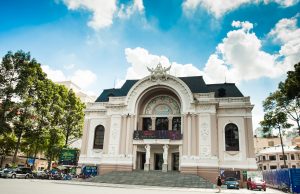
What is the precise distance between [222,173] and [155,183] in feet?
28.2

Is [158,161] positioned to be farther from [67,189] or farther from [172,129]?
[67,189]

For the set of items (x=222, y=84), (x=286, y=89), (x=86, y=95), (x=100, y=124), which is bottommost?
(x=100, y=124)

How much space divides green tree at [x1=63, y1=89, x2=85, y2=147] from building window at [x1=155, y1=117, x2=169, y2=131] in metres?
15.0

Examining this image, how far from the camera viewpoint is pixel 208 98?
3244 cm

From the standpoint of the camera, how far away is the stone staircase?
26000mm

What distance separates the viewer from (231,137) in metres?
31.8

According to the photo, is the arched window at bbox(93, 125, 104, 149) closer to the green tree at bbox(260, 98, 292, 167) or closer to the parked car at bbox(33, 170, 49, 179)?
the parked car at bbox(33, 170, 49, 179)

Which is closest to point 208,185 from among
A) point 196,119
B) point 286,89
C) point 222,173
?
point 222,173

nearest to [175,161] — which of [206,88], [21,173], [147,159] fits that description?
[147,159]

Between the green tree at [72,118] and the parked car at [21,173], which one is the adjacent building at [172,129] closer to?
A: the green tree at [72,118]

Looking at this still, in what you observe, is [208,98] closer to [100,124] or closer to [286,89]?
[286,89]

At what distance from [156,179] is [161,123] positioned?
9.61m

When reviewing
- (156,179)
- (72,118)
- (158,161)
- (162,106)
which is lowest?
(156,179)

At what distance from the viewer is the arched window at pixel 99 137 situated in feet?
120
